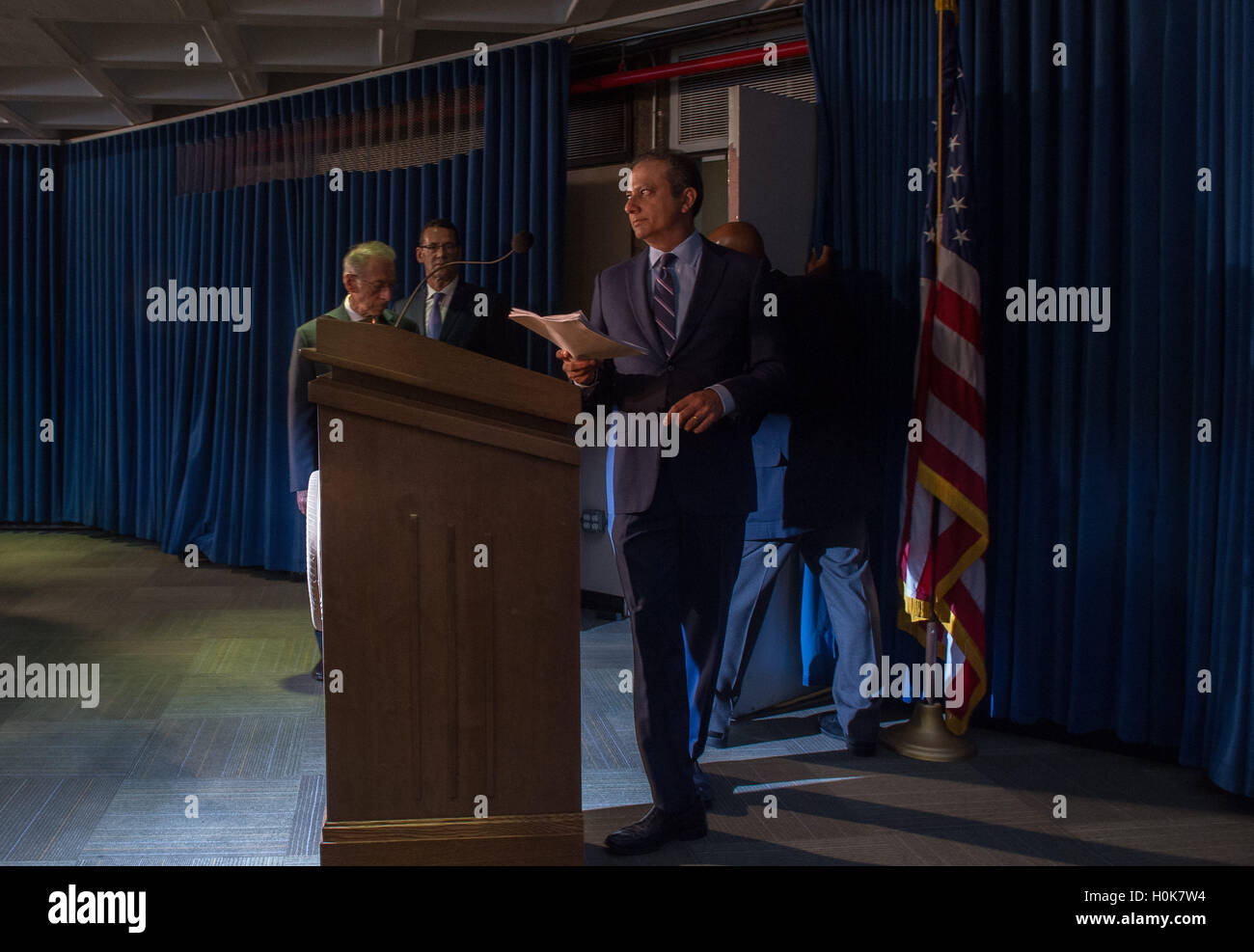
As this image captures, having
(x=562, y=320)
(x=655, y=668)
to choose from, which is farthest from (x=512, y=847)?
(x=562, y=320)

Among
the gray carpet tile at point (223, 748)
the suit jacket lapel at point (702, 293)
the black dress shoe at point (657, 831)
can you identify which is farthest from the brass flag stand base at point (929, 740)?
the gray carpet tile at point (223, 748)

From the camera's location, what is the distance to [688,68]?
4.97 m

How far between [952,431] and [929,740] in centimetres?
91

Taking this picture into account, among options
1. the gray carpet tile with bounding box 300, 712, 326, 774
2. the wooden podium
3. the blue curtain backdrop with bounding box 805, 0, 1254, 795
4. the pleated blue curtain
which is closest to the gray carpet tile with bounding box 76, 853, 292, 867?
the gray carpet tile with bounding box 300, 712, 326, 774

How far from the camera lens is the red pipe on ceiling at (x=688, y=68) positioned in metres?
4.65

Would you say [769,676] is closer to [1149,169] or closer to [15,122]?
[1149,169]

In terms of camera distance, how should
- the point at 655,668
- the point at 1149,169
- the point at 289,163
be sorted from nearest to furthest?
the point at 655,668
the point at 1149,169
the point at 289,163

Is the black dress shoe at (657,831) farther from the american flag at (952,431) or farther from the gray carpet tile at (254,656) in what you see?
the gray carpet tile at (254,656)

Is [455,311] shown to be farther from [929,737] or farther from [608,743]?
[929,737]

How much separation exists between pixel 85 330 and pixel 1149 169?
7.14 meters

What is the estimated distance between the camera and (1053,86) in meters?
3.27

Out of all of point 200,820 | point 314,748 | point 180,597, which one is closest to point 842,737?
point 314,748

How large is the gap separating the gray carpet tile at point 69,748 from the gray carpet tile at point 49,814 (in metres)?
0.07
